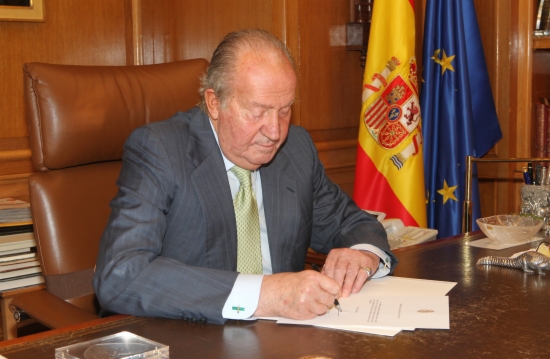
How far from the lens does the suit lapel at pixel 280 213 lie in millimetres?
2027

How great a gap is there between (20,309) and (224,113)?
76 centimetres

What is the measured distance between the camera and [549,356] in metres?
1.25

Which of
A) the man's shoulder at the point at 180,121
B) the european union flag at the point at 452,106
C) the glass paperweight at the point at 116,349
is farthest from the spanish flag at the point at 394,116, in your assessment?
the glass paperweight at the point at 116,349

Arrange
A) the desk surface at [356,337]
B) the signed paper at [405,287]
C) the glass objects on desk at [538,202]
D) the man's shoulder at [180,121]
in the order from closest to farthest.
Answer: the desk surface at [356,337] → the signed paper at [405,287] → the man's shoulder at [180,121] → the glass objects on desk at [538,202]

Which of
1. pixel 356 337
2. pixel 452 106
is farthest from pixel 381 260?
pixel 452 106

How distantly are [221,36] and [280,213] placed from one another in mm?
1758

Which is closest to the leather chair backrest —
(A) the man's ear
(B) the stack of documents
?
(A) the man's ear

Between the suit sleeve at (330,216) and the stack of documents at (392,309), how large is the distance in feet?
1.32

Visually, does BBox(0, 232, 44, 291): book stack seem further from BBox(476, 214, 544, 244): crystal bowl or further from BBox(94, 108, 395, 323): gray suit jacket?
BBox(476, 214, 544, 244): crystal bowl

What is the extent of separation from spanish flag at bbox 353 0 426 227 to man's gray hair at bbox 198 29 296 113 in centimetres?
170

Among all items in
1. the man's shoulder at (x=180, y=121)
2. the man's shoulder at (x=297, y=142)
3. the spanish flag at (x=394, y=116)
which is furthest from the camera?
the spanish flag at (x=394, y=116)

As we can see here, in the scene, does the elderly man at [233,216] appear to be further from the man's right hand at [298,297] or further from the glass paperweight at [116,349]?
the glass paperweight at [116,349]

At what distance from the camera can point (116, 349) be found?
1210 millimetres

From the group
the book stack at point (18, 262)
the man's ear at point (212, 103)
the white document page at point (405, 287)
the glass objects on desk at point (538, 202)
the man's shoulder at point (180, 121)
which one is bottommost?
the book stack at point (18, 262)
